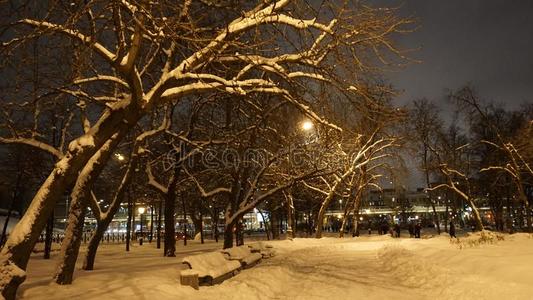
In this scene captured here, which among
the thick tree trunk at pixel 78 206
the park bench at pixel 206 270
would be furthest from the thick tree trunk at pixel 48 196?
the park bench at pixel 206 270

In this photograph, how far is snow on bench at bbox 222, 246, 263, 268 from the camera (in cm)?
1494

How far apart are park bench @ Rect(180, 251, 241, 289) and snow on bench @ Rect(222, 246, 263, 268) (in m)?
1.66

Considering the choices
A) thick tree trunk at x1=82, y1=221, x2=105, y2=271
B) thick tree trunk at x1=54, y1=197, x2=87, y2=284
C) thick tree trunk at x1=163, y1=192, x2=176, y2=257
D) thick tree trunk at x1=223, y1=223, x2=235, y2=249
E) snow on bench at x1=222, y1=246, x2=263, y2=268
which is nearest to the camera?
thick tree trunk at x1=54, y1=197, x2=87, y2=284

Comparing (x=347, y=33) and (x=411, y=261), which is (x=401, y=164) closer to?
(x=411, y=261)

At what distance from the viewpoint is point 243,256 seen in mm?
15953

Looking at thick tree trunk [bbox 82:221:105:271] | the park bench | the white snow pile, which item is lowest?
the white snow pile

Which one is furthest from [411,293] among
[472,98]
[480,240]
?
[472,98]

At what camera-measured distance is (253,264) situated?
16312 mm

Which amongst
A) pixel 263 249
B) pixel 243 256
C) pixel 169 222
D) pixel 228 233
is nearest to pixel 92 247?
pixel 243 256

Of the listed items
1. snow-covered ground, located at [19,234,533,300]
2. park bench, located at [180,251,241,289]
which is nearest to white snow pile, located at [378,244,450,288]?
snow-covered ground, located at [19,234,533,300]

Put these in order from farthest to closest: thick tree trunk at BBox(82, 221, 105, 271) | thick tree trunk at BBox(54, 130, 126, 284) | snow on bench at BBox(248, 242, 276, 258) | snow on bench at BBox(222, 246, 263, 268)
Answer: snow on bench at BBox(248, 242, 276, 258), snow on bench at BBox(222, 246, 263, 268), thick tree trunk at BBox(82, 221, 105, 271), thick tree trunk at BBox(54, 130, 126, 284)

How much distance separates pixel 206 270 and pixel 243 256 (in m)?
5.02

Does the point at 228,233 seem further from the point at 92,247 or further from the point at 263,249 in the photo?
the point at 92,247

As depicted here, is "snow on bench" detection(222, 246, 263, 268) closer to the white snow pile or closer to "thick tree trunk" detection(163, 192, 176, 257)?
"thick tree trunk" detection(163, 192, 176, 257)
